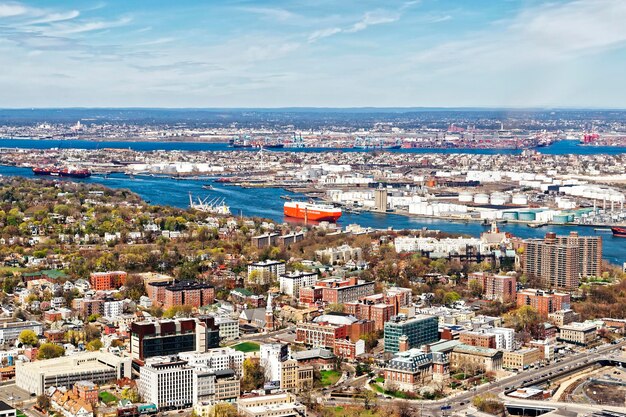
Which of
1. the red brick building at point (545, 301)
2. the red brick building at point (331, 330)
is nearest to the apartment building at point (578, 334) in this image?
the red brick building at point (545, 301)

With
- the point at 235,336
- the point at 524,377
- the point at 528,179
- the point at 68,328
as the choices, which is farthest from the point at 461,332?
the point at 528,179

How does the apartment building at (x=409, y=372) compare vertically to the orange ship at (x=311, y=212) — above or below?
above

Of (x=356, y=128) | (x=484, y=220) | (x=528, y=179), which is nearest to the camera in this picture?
(x=484, y=220)

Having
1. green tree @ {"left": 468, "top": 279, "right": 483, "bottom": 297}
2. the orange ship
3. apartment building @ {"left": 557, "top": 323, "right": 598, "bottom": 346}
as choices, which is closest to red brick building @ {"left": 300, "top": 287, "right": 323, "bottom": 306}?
green tree @ {"left": 468, "top": 279, "right": 483, "bottom": 297}

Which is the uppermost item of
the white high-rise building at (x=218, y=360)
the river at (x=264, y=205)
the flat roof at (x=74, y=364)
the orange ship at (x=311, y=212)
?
the white high-rise building at (x=218, y=360)

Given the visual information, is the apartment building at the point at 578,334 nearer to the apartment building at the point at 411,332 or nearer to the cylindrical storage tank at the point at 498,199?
the apartment building at the point at 411,332

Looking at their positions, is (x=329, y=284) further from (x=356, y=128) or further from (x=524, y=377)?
(x=356, y=128)
